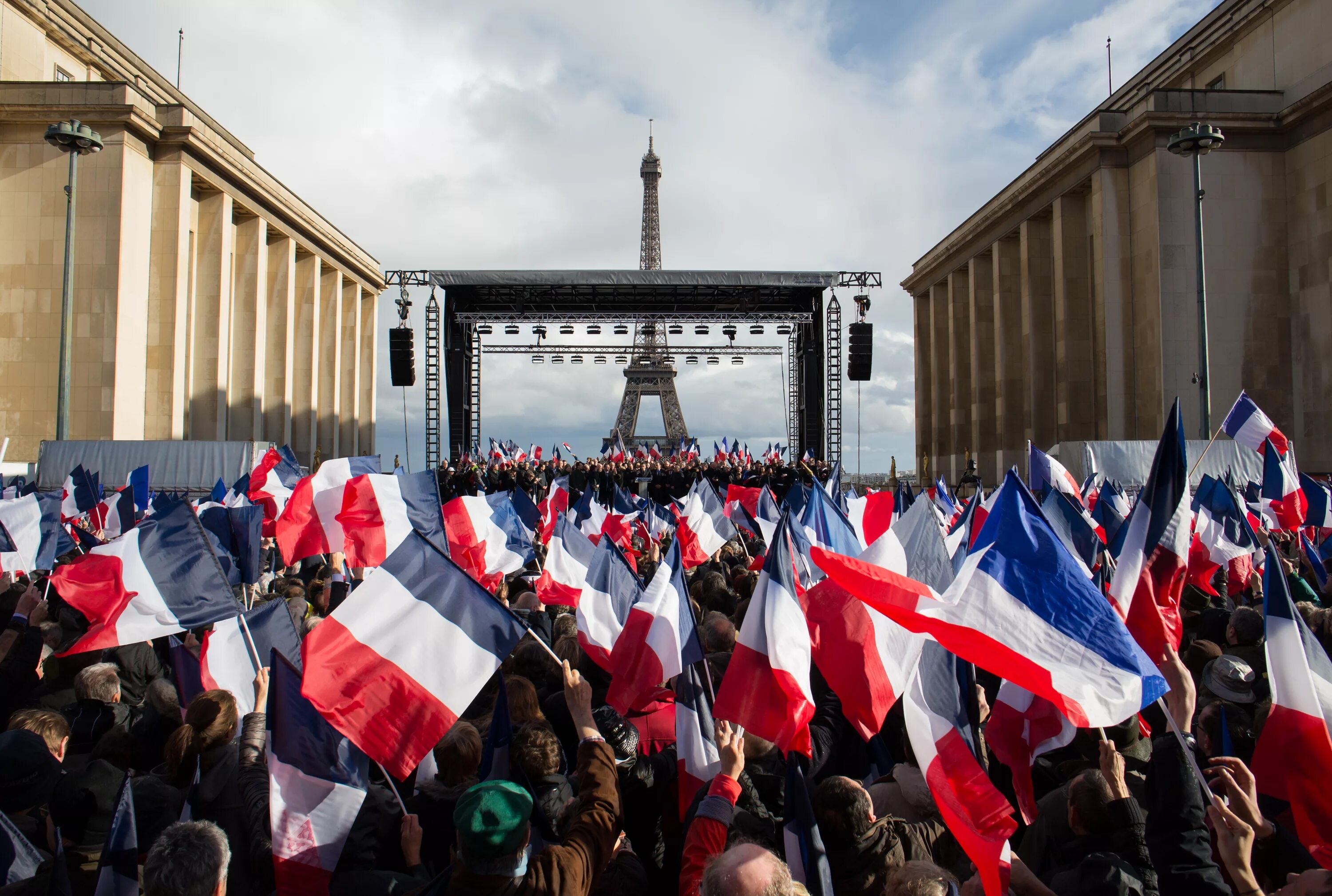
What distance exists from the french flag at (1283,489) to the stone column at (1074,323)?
2276 centimetres

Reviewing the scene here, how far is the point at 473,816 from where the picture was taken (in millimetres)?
2494

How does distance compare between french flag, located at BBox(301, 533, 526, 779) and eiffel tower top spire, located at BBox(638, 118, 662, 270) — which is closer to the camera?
french flag, located at BBox(301, 533, 526, 779)

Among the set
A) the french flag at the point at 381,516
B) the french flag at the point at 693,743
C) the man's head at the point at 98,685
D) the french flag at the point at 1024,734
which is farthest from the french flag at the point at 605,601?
the man's head at the point at 98,685

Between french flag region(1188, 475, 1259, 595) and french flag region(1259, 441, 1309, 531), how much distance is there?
46.3 inches

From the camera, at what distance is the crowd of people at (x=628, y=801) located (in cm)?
252

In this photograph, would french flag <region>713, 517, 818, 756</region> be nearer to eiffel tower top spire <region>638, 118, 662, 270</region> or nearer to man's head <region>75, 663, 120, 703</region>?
man's head <region>75, 663, 120, 703</region>

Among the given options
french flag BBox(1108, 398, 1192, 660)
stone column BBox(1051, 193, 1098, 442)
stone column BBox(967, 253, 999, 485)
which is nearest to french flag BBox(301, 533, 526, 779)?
french flag BBox(1108, 398, 1192, 660)

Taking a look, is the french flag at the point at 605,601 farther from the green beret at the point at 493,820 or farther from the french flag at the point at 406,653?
the green beret at the point at 493,820

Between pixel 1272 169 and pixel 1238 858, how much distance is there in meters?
33.0

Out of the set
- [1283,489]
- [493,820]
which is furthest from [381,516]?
[1283,489]

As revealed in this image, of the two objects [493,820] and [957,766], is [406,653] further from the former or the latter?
[957,766]

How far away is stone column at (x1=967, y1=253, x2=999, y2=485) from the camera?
129 feet

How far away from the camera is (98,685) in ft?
15.2

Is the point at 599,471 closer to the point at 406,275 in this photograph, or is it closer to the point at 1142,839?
the point at 406,275
